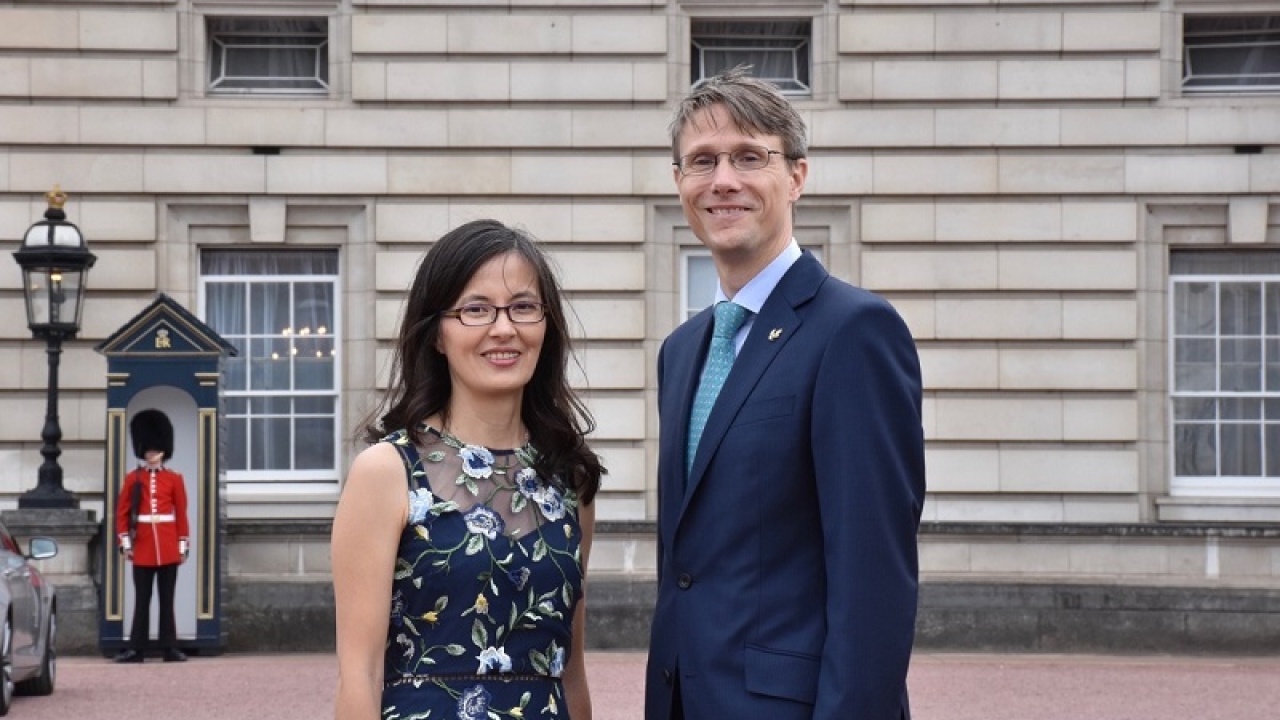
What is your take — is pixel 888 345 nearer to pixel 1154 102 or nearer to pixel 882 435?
pixel 882 435

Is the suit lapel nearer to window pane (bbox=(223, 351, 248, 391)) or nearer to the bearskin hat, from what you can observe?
the bearskin hat

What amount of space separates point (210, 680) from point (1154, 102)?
336 inches

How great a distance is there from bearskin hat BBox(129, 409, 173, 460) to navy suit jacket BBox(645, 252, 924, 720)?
12.7 meters

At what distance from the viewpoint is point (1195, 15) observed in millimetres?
17922

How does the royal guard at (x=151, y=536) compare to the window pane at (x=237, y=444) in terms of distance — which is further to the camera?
the window pane at (x=237, y=444)

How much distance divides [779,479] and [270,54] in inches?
579

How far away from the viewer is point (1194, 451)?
59.1 feet

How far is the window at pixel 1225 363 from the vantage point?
1800 cm

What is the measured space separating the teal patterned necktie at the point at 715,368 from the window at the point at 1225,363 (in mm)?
14003

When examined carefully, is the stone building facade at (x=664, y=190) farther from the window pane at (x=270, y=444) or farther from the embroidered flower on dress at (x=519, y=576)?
the embroidered flower on dress at (x=519, y=576)

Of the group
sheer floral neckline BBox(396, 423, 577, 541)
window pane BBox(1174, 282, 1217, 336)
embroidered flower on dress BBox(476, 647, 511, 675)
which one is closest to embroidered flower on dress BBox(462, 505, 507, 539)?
sheer floral neckline BBox(396, 423, 577, 541)

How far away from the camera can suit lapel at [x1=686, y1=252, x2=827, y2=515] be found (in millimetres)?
4316

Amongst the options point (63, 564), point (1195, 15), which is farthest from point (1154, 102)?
point (63, 564)

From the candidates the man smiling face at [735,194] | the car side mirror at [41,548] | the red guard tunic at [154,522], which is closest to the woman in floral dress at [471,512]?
the man smiling face at [735,194]
